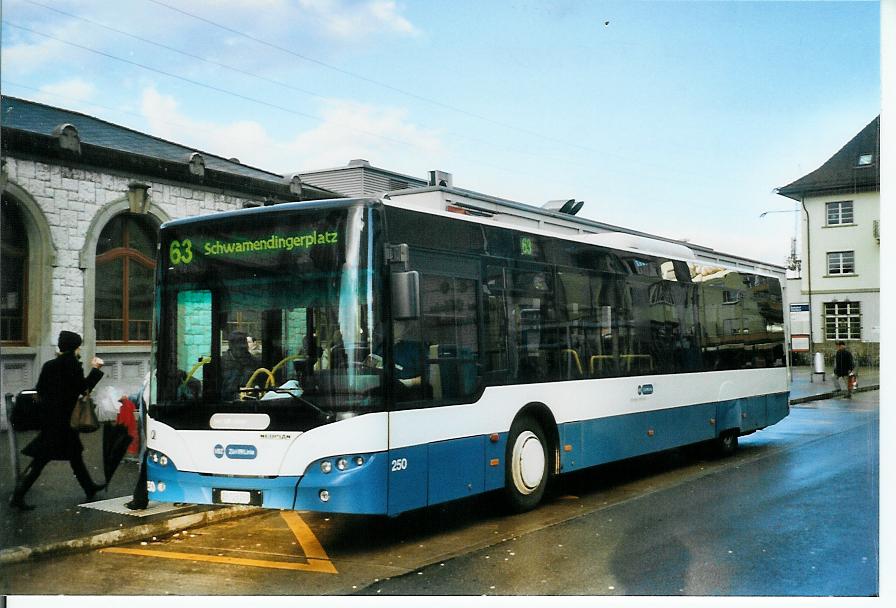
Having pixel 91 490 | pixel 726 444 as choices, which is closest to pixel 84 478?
pixel 91 490

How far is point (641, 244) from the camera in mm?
11789

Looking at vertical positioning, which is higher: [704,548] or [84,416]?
[84,416]

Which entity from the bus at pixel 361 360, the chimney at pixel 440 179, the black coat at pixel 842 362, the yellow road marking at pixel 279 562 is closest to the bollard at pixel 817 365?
the black coat at pixel 842 362

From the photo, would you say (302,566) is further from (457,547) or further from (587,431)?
(587,431)

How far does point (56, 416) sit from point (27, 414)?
263 millimetres

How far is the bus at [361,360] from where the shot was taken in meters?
7.26

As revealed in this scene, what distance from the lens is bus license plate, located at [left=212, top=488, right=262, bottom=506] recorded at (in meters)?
7.34

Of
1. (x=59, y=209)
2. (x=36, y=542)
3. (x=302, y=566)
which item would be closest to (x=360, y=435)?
(x=302, y=566)

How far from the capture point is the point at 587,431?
10211 millimetres

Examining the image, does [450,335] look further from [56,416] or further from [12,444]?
[12,444]

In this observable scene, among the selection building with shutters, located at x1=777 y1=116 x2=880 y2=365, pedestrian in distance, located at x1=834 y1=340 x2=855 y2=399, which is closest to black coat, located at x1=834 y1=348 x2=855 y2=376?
pedestrian in distance, located at x1=834 y1=340 x2=855 y2=399

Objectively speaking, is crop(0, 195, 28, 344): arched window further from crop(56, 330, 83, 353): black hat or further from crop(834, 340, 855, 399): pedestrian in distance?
crop(834, 340, 855, 399): pedestrian in distance

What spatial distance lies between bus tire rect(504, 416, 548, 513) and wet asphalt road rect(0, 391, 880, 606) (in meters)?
0.20

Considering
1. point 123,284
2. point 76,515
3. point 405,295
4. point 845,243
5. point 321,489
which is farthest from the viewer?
point 123,284
